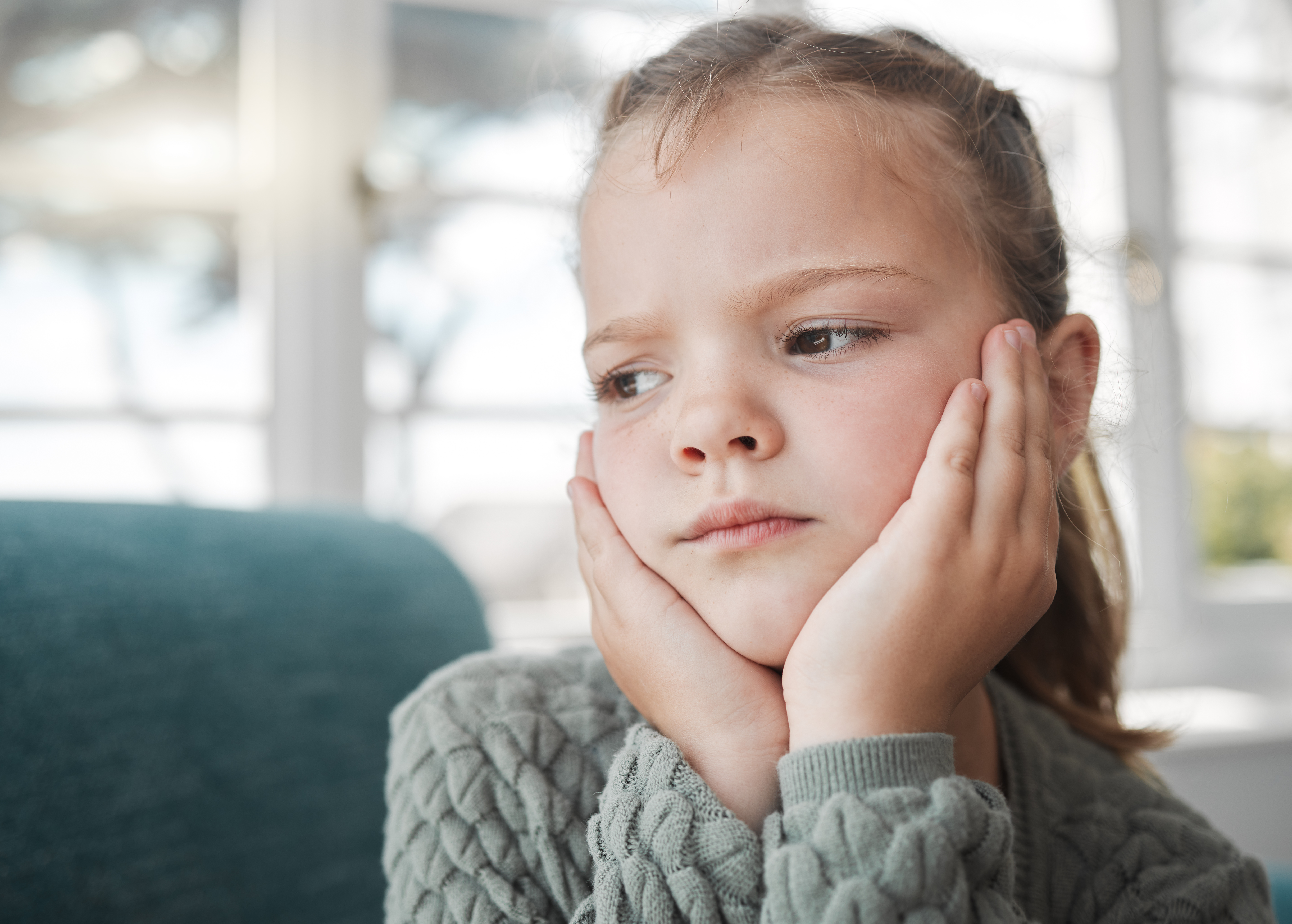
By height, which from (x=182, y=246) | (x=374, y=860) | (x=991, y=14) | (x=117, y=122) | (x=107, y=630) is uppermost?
(x=991, y=14)

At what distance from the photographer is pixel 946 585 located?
0.60 m

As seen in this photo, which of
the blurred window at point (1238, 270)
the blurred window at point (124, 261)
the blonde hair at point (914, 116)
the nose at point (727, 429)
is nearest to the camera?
the nose at point (727, 429)

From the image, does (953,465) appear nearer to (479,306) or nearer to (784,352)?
(784,352)

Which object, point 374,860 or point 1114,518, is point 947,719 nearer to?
point 1114,518

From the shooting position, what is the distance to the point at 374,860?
0.90m

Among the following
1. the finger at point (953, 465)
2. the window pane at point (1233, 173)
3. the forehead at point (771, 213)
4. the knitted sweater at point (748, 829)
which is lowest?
the knitted sweater at point (748, 829)

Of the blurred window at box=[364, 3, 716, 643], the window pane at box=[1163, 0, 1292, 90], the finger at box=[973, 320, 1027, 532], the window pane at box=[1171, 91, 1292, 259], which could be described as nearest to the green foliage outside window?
the window pane at box=[1171, 91, 1292, 259]

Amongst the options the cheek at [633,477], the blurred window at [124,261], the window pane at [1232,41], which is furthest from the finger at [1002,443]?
the window pane at [1232,41]

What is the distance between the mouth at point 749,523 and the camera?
61 centimetres

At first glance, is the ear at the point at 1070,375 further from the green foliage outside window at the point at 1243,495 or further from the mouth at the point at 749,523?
the green foliage outside window at the point at 1243,495

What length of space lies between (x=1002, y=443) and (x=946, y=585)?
12 centimetres

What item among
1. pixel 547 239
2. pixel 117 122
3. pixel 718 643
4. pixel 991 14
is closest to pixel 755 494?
pixel 718 643

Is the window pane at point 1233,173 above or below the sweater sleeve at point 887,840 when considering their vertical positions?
above

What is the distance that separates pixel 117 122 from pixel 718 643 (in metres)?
1.49
